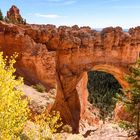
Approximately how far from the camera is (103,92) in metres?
76.4

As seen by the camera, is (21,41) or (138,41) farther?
(138,41)

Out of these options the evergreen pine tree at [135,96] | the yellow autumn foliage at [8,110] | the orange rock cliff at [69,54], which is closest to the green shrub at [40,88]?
the orange rock cliff at [69,54]

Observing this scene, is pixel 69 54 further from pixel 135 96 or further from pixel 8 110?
pixel 8 110

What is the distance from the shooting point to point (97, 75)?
8638 centimetres

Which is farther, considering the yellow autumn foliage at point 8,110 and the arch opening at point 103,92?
the arch opening at point 103,92

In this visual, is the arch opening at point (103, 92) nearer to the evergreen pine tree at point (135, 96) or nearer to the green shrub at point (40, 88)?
the green shrub at point (40, 88)

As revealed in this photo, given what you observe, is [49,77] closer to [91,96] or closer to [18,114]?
[18,114]

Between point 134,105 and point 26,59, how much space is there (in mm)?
14163

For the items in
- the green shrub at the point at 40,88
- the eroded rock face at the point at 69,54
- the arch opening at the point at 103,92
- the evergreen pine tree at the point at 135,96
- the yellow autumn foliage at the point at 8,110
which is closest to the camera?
the yellow autumn foliage at the point at 8,110

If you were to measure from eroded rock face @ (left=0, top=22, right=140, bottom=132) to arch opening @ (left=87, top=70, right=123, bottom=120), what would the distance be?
42.5 feet

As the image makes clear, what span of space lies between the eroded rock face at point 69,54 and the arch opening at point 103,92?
42.5ft

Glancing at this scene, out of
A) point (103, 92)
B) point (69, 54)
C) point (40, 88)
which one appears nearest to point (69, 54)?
point (69, 54)

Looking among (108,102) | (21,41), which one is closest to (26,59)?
(21,41)

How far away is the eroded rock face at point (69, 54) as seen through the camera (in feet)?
117
